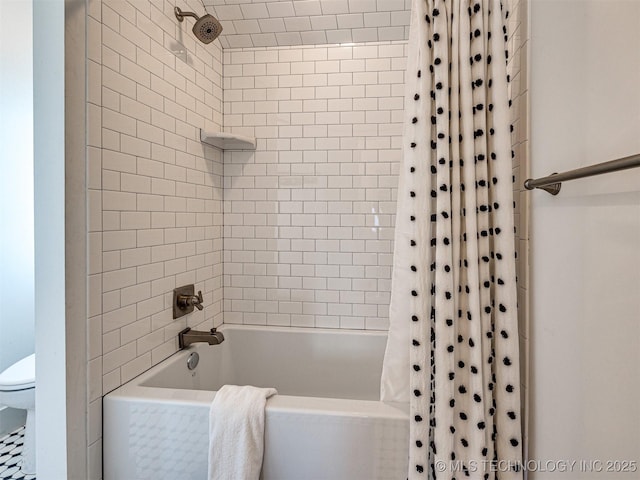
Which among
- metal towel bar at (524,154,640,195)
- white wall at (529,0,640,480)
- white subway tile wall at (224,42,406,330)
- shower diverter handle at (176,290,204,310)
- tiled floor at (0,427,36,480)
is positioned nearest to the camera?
metal towel bar at (524,154,640,195)

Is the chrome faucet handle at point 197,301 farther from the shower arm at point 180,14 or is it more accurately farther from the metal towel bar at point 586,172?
the metal towel bar at point 586,172

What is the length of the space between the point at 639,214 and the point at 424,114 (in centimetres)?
59

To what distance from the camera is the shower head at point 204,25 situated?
165 centimetres

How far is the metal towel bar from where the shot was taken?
57cm

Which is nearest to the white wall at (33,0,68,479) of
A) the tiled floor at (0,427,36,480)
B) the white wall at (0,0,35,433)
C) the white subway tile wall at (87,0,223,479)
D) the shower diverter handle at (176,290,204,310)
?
the white subway tile wall at (87,0,223,479)

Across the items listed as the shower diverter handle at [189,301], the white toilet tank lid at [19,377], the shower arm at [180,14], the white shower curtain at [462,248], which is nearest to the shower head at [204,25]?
the shower arm at [180,14]

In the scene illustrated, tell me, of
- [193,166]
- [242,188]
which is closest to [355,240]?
[242,188]

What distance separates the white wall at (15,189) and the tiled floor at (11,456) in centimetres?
14

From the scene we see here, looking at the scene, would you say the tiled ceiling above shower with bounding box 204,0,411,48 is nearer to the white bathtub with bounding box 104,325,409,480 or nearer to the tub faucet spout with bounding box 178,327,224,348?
the tub faucet spout with bounding box 178,327,224,348

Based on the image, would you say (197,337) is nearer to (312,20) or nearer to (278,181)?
(278,181)

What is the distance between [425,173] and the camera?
3.44 ft

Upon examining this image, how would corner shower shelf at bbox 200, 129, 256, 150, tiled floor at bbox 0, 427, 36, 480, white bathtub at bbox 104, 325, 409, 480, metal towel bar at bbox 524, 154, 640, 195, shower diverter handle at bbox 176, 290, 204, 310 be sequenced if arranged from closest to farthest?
metal towel bar at bbox 524, 154, 640, 195 < white bathtub at bbox 104, 325, 409, 480 < tiled floor at bbox 0, 427, 36, 480 < shower diverter handle at bbox 176, 290, 204, 310 < corner shower shelf at bbox 200, 129, 256, 150

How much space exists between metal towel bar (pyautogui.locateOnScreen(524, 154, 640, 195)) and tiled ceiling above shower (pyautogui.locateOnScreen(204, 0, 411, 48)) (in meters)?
1.48

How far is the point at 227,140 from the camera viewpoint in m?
2.05
